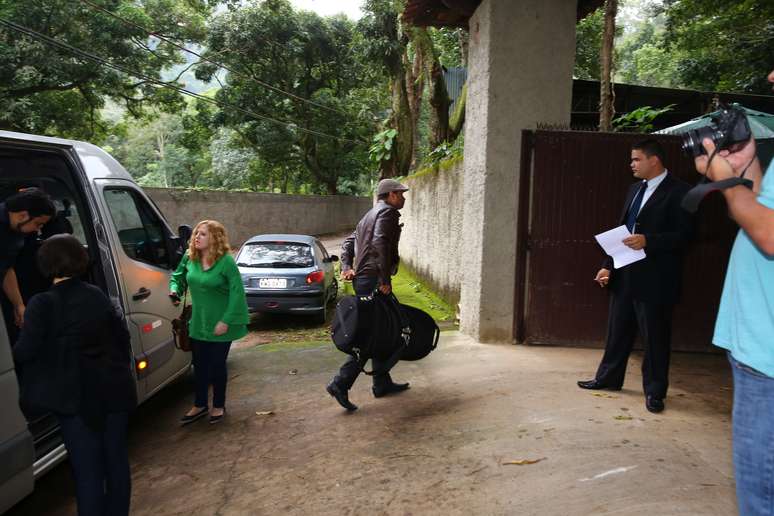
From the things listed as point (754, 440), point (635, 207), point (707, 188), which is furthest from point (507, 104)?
point (754, 440)

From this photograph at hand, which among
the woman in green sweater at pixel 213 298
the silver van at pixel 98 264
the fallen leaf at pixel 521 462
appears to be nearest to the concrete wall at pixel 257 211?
the silver van at pixel 98 264

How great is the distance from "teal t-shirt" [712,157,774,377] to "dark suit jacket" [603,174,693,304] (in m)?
1.98

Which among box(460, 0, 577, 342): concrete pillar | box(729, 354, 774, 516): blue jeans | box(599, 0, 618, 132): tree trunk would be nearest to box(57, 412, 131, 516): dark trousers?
box(729, 354, 774, 516): blue jeans

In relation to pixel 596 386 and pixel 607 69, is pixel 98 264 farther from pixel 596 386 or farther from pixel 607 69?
pixel 607 69

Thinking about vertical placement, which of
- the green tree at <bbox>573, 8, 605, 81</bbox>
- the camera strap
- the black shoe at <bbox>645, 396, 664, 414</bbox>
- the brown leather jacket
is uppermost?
the green tree at <bbox>573, 8, 605, 81</bbox>

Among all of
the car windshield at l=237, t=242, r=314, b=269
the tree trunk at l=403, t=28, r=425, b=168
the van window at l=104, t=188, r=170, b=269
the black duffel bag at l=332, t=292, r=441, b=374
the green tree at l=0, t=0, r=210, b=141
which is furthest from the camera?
the tree trunk at l=403, t=28, r=425, b=168

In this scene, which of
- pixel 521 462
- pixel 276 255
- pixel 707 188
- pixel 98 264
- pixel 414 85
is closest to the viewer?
pixel 707 188

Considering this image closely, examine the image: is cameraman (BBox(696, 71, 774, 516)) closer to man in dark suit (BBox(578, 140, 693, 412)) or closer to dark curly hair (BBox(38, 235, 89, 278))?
man in dark suit (BBox(578, 140, 693, 412))

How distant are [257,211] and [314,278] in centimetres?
1600

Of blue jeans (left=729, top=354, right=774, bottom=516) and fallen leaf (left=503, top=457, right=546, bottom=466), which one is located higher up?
blue jeans (left=729, top=354, right=774, bottom=516)

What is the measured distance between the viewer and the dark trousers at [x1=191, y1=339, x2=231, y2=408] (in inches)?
163

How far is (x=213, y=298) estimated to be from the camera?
13.3 ft

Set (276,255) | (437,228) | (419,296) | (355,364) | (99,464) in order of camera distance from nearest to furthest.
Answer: (99,464) → (355,364) → (276,255) → (437,228) → (419,296)

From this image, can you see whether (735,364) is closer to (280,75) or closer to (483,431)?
(483,431)
